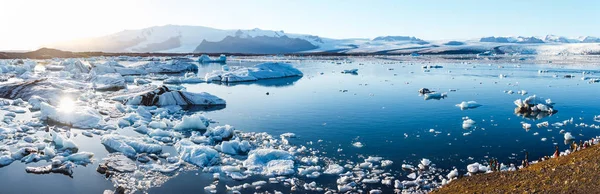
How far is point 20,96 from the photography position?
18.8m

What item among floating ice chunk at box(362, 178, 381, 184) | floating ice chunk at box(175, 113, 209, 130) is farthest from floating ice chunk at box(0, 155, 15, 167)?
floating ice chunk at box(362, 178, 381, 184)

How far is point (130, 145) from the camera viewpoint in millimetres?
10375

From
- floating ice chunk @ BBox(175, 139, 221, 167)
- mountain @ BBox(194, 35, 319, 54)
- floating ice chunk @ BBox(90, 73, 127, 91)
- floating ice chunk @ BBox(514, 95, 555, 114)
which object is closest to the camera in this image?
floating ice chunk @ BBox(175, 139, 221, 167)

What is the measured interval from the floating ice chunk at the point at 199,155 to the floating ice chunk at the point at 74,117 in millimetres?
4804

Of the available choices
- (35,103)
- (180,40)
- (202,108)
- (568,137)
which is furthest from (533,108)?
(180,40)

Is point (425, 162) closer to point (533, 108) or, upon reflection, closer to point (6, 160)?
point (6, 160)

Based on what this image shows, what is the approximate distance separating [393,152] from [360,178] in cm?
217

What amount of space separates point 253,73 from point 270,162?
23245 millimetres

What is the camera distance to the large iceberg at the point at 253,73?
30.1 metres

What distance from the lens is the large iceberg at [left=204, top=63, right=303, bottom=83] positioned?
3011cm

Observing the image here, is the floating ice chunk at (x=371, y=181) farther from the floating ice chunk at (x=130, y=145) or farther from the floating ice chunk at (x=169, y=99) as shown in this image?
the floating ice chunk at (x=169, y=99)

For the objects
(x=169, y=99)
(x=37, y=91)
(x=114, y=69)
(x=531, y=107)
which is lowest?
(x=531, y=107)

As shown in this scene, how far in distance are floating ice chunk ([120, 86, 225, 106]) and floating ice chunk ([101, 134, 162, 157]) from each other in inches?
261

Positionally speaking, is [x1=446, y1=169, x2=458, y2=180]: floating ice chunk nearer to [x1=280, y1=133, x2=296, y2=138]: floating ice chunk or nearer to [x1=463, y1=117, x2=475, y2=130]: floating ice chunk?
[x1=280, y1=133, x2=296, y2=138]: floating ice chunk
